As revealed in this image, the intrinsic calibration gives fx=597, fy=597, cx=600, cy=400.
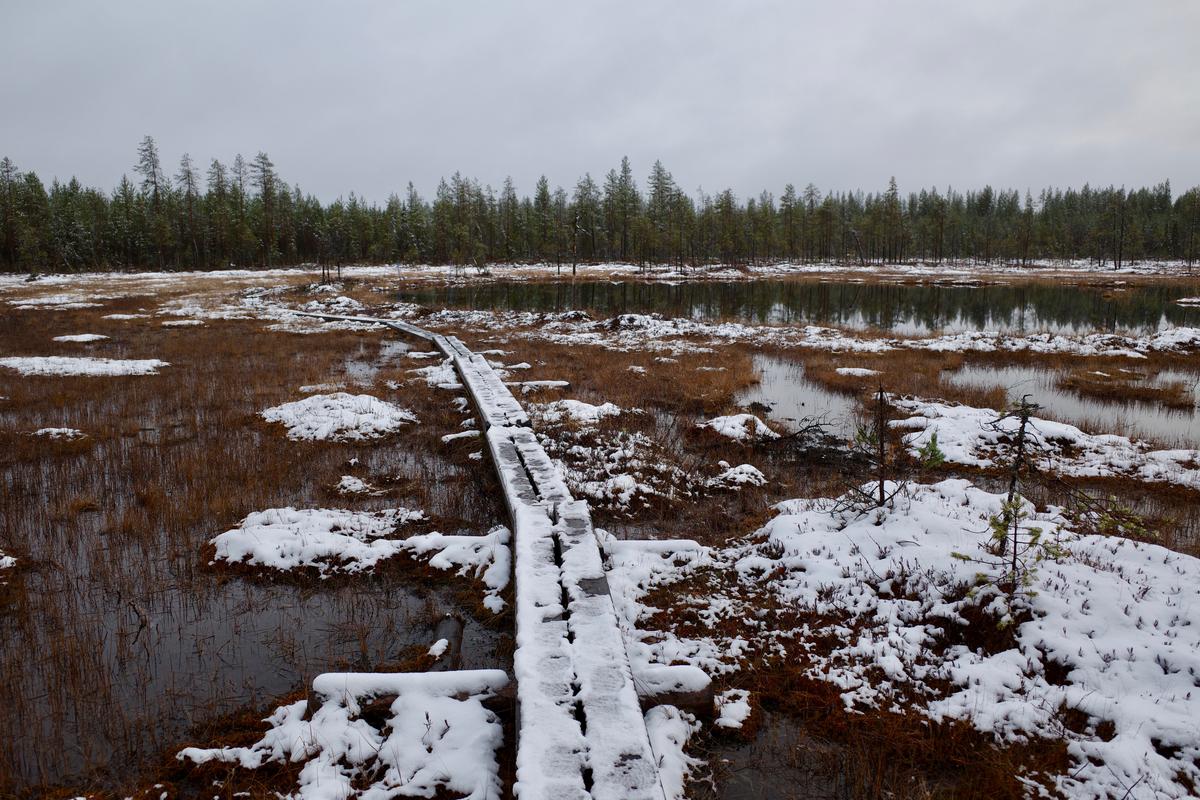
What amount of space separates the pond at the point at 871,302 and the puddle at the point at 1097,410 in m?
10.6

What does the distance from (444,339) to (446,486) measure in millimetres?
14621

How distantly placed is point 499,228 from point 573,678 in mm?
108653

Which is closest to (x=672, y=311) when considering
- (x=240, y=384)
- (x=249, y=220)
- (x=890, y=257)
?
(x=240, y=384)

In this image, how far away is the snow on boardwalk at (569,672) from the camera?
3.42 metres

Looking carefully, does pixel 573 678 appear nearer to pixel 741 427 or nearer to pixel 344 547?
pixel 344 547

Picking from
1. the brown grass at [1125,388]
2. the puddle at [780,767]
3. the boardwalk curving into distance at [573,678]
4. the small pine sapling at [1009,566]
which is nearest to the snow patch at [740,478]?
the boardwalk curving into distance at [573,678]

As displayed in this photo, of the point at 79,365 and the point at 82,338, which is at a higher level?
the point at 82,338

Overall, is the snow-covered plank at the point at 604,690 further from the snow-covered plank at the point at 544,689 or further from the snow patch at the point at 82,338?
the snow patch at the point at 82,338

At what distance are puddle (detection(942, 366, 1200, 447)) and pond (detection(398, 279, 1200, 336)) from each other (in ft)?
34.9

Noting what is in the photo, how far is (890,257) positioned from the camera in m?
116

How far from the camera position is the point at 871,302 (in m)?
44.6

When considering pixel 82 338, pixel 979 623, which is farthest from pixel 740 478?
pixel 82 338

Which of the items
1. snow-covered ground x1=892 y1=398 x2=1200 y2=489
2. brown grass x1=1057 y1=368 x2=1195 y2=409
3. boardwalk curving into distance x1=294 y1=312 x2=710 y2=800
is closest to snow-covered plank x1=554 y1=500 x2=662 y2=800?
boardwalk curving into distance x1=294 y1=312 x2=710 y2=800

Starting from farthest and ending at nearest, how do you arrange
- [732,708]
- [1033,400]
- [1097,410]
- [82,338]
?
[82,338] → [1033,400] → [1097,410] → [732,708]
